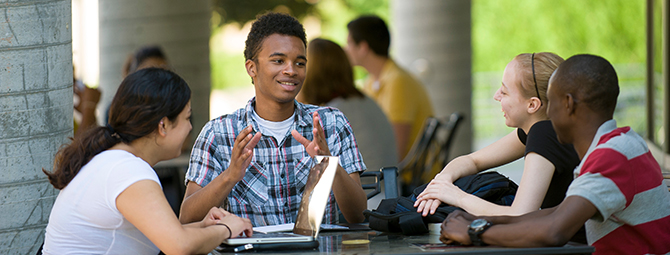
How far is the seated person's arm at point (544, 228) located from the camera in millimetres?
1938

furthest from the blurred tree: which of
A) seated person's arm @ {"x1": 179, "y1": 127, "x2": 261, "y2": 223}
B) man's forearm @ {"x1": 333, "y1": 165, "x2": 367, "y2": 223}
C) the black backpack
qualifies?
the black backpack

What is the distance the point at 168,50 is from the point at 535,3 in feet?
54.9

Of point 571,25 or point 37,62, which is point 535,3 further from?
point 37,62

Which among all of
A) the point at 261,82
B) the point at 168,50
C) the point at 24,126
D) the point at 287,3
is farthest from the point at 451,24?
the point at 287,3

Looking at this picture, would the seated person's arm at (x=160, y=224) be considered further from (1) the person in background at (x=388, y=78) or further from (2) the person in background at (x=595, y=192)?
(1) the person in background at (x=388, y=78)

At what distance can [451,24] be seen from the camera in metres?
8.57

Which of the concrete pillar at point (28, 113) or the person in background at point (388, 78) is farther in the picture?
the person in background at point (388, 78)

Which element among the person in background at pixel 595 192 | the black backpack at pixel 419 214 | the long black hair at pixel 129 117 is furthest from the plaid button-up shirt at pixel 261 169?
the person in background at pixel 595 192

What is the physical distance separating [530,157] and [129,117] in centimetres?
134

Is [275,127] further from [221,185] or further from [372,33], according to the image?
[372,33]

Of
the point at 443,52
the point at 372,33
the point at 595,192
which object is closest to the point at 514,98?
the point at 595,192

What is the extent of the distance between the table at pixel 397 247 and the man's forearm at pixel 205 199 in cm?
36

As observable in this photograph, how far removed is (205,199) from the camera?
256cm

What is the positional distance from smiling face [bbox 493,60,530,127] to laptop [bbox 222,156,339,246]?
0.75 meters
